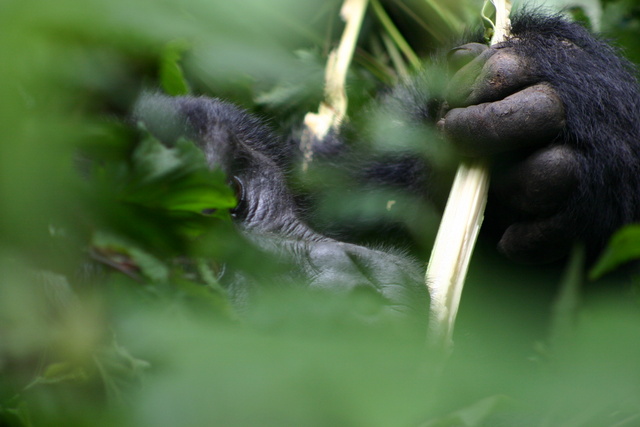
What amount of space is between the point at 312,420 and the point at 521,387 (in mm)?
179

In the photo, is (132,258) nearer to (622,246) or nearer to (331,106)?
(622,246)

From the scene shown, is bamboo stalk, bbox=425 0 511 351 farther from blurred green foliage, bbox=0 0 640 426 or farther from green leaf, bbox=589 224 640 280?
green leaf, bbox=589 224 640 280

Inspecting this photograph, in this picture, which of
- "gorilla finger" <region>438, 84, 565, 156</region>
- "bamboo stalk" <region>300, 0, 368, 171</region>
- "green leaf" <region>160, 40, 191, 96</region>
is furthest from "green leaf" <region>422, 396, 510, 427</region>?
"bamboo stalk" <region>300, 0, 368, 171</region>

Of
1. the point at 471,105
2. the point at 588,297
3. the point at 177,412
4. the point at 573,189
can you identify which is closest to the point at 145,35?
the point at 177,412

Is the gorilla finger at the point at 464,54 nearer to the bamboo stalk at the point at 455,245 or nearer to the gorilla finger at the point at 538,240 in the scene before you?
the bamboo stalk at the point at 455,245

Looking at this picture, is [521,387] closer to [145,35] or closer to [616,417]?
[616,417]

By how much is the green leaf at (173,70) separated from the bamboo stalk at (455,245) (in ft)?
1.68

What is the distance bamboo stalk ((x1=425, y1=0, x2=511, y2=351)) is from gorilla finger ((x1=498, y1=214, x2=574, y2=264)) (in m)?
0.13

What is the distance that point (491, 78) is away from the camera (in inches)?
48.1

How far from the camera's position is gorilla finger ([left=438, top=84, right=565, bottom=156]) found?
46.3 inches

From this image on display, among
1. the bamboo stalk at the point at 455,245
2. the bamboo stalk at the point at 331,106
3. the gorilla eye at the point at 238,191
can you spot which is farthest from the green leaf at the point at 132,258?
the bamboo stalk at the point at 331,106

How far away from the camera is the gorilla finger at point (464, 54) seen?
4.26 ft

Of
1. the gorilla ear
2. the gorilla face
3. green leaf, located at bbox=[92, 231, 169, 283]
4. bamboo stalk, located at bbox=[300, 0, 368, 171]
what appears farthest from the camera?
bamboo stalk, located at bbox=[300, 0, 368, 171]

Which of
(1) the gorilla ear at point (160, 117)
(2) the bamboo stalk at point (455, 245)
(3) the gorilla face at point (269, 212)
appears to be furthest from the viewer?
(2) the bamboo stalk at point (455, 245)
